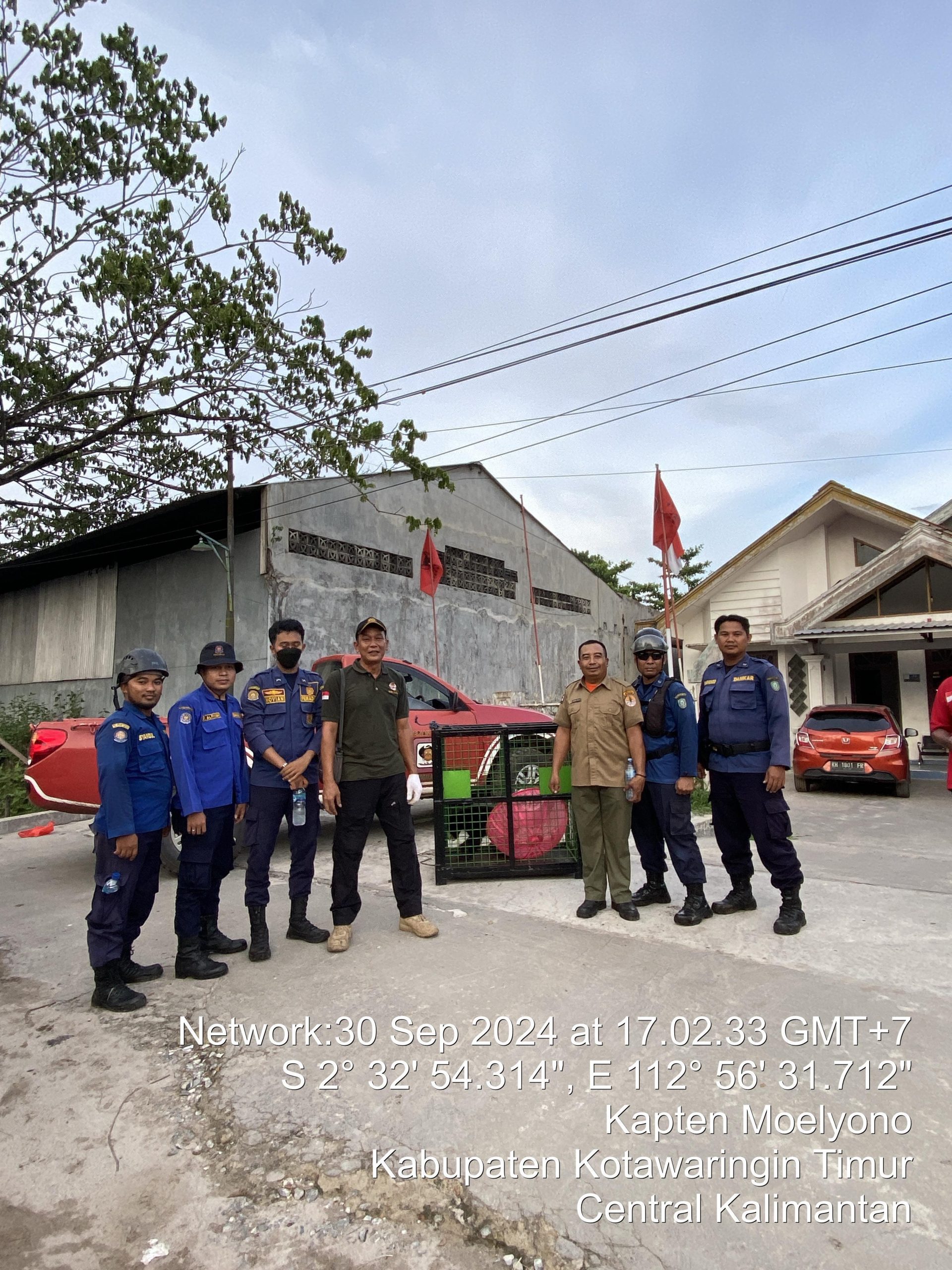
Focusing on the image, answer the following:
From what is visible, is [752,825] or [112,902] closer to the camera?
[112,902]

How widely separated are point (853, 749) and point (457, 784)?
7825 mm

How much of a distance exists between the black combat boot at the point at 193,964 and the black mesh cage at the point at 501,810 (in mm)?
2240

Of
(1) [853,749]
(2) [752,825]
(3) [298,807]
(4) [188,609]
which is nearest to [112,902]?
(3) [298,807]

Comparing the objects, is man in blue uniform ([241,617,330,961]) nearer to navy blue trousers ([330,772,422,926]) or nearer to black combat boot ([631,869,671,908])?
navy blue trousers ([330,772,422,926])

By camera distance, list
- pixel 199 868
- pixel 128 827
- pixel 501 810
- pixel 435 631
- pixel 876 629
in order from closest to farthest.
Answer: pixel 128 827 → pixel 199 868 → pixel 501 810 → pixel 876 629 → pixel 435 631

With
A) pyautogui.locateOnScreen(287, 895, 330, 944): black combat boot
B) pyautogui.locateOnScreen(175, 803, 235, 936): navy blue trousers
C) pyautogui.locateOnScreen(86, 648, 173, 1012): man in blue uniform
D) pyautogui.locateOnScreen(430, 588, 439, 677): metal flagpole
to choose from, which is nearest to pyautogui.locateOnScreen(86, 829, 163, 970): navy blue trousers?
pyautogui.locateOnScreen(86, 648, 173, 1012): man in blue uniform

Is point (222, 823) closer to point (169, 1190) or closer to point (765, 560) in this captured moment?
point (169, 1190)

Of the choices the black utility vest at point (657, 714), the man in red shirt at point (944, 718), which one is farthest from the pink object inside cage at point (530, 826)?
Answer: the man in red shirt at point (944, 718)

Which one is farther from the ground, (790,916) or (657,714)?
(657,714)

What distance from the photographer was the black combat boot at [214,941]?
4273mm

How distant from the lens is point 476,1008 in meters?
3.48

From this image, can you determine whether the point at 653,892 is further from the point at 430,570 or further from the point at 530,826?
the point at 430,570

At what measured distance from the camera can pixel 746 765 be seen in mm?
4664

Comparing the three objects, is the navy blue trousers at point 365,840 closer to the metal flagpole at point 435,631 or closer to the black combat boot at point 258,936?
the black combat boot at point 258,936
